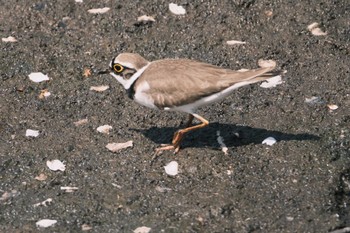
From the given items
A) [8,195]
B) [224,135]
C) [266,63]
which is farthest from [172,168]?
[266,63]

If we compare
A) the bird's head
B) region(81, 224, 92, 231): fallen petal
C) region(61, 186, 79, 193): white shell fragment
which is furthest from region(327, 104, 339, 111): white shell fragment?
region(81, 224, 92, 231): fallen petal

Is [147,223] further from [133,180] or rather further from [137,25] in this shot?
[137,25]

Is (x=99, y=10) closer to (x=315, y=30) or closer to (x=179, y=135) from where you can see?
(x=315, y=30)

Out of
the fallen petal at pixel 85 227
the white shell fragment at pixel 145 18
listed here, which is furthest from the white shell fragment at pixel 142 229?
the white shell fragment at pixel 145 18

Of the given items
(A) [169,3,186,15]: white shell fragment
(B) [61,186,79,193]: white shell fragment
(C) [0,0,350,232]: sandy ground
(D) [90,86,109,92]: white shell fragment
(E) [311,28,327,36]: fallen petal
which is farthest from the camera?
(A) [169,3,186,15]: white shell fragment

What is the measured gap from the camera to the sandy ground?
7.16 meters

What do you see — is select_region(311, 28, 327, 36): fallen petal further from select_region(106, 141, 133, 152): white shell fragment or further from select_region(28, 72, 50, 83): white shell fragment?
select_region(28, 72, 50, 83): white shell fragment

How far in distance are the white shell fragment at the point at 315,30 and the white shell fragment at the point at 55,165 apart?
3.68 meters

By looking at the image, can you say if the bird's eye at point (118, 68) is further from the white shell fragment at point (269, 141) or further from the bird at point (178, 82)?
the white shell fragment at point (269, 141)

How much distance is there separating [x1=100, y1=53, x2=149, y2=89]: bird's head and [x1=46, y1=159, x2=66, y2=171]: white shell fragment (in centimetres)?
100

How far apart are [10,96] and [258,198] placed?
3.16 m

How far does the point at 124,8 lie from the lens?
10180 millimetres

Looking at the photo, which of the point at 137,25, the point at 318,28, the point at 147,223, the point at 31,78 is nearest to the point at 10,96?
the point at 31,78

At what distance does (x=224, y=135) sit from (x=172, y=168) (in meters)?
0.78
